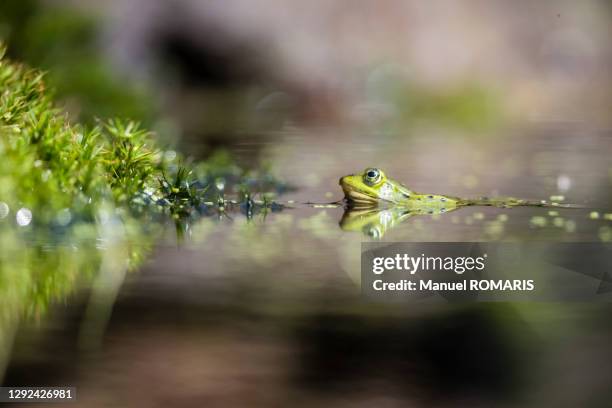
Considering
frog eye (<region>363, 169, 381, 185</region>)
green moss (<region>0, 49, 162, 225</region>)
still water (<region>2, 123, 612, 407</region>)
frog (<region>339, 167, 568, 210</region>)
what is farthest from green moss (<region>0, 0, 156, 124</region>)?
still water (<region>2, 123, 612, 407</region>)

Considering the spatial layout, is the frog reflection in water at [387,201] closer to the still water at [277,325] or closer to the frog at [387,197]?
the frog at [387,197]

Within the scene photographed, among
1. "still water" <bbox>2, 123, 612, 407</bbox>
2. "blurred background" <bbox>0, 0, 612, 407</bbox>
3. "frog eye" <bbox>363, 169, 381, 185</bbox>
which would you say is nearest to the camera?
"still water" <bbox>2, 123, 612, 407</bbox>

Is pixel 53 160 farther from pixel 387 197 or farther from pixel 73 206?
pixel 387 197

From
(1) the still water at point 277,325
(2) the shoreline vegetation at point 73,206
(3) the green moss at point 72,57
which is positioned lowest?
(1) the still water at point 277,325

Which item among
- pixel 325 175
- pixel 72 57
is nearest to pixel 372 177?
pixel 325 175

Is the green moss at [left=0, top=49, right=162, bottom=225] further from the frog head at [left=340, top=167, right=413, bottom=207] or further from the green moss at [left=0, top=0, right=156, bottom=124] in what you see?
the green moss at [left=0, top=0, right=156, bottom=124]

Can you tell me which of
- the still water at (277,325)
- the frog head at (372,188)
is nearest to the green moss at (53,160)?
the still water at (277,325)

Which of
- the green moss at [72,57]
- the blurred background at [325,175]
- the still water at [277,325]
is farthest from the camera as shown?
the green moss at [72,57]
